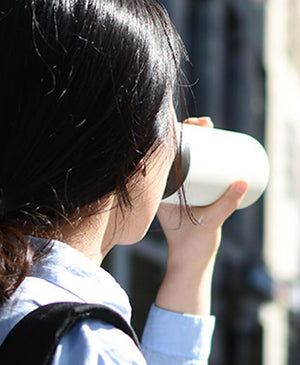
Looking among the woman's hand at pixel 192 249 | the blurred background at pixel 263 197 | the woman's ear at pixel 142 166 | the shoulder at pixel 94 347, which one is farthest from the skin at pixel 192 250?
the blurred background at pixel 263 197

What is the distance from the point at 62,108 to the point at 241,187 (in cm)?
48

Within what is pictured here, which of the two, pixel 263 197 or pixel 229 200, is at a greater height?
pixel 229 200

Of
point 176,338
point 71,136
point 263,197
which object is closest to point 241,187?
point 176,338

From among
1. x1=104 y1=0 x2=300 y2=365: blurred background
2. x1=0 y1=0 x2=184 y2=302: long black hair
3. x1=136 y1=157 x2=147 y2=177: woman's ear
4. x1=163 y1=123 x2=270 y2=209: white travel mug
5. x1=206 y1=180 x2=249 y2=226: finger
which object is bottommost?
x1=104 y1=0 x2=300 y2=365: blurred background

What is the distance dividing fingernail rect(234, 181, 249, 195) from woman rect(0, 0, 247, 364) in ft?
1.20

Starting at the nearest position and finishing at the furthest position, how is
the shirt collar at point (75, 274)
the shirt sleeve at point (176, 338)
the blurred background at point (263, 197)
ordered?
1. the shirt collar at point (75, 274)
2. the shirt sleeve at point (176, 338)
3. the blurred background at point (263, 197)

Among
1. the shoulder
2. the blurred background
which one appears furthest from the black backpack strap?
the blurred background

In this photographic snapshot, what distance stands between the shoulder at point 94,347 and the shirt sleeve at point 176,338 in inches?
16.0

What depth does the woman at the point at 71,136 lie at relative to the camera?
885 mm

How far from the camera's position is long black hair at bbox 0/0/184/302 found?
0.89 metres

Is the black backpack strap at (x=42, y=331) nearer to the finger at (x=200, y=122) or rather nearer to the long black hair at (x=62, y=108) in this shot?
the long black hair at (x=62, y=108)

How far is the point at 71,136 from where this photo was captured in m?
0.89

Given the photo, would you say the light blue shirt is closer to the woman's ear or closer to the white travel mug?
the woman's ear

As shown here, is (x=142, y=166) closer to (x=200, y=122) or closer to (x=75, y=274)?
(x=75, y=274)
